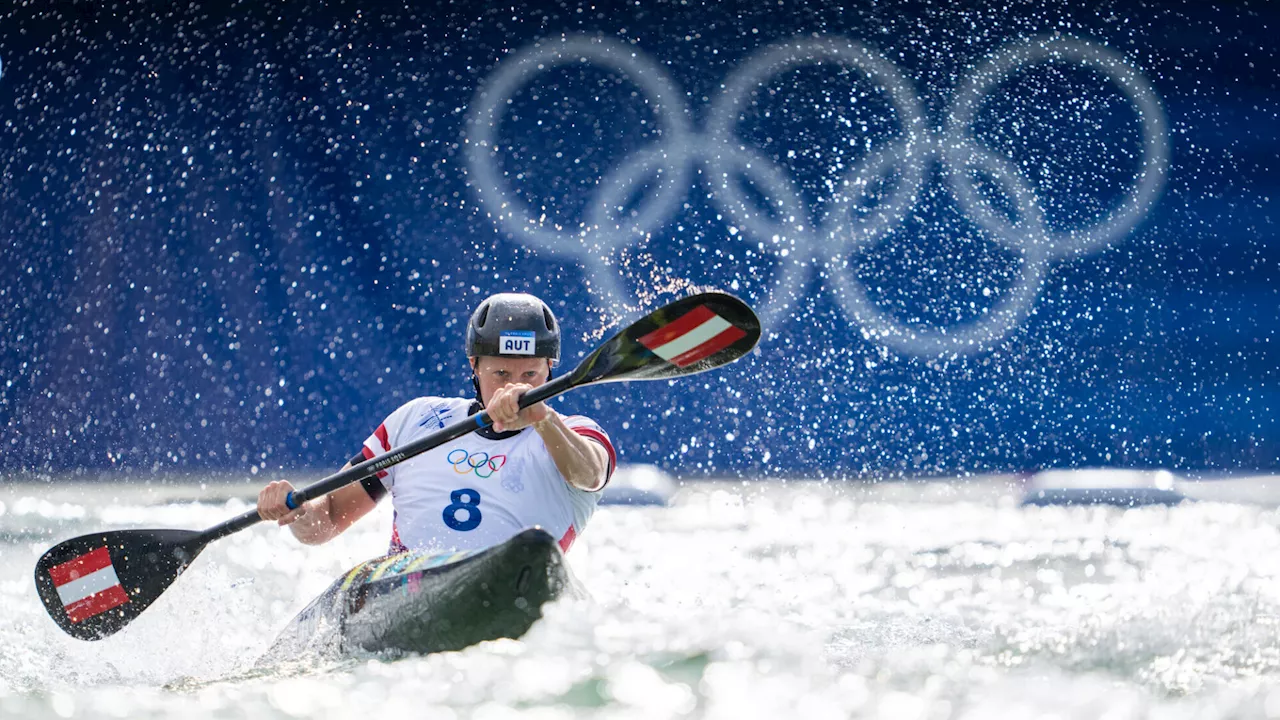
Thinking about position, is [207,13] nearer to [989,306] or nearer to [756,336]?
[989,306]

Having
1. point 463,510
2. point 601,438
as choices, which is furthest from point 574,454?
point 463,510

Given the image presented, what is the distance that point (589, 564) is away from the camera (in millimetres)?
6414

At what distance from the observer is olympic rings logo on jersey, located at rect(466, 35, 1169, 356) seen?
9.23 m

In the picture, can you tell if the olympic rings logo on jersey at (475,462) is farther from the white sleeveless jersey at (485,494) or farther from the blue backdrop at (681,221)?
the blue backdrop at (681,221)

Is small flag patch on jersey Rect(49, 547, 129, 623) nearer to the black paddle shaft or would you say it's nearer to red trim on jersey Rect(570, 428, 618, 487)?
the black paddle shaft

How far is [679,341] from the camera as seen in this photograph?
12.4 ft

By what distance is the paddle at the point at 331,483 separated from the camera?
3.69 meters

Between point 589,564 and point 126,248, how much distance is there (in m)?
4.70

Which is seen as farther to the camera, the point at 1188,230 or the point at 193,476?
the point at 193,476

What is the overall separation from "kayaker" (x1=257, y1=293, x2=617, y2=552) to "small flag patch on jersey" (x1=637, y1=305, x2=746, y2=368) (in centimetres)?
28

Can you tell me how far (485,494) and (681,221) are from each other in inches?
233

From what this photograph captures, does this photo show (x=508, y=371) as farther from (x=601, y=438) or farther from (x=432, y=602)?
(x=432, y=602)

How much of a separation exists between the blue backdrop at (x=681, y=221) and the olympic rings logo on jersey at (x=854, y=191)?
21 mm

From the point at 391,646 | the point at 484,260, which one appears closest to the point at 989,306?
the point at 484,260
